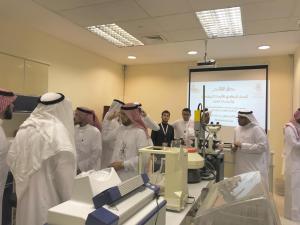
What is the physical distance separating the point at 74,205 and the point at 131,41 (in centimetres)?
356

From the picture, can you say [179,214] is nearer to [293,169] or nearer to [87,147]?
[87,147]

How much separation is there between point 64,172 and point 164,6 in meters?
2.03

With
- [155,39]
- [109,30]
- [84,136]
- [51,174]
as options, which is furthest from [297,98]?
[51,174]

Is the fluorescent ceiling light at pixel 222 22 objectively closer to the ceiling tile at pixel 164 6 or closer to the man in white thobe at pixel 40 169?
the ceiling tile at pixel 164 6

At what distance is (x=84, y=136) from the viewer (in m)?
3.26

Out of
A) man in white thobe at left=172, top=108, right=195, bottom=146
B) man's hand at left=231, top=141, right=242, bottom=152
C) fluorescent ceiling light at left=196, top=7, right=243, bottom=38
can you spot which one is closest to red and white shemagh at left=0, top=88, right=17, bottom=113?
fluorescent ceiling light at left=196, top=7, right=243, bottom=38

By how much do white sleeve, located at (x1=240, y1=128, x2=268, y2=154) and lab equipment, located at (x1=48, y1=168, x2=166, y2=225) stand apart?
9.71ft

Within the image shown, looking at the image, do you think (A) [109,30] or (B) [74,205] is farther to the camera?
(A) [109,30]

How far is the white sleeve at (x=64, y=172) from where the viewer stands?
164 centimetres

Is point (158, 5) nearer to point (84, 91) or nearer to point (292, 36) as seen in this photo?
point (292, 36)

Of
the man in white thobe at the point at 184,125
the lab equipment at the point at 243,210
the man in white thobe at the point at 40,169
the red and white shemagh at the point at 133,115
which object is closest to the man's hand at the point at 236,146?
the man in white thobe at the point at 184,125

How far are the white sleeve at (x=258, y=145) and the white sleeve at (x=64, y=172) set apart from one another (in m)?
2.89

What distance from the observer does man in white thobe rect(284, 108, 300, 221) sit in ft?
11.4

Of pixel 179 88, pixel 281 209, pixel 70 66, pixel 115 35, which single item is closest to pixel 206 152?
pixel 281 209
